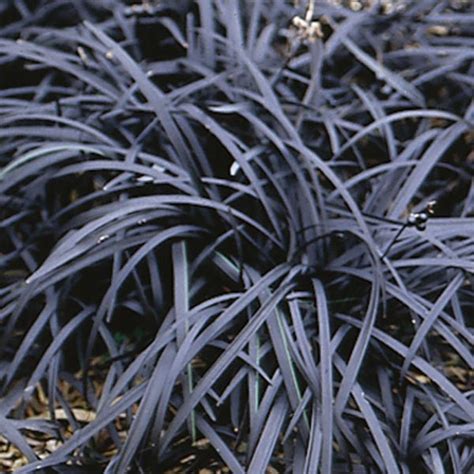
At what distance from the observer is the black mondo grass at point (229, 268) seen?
219cm

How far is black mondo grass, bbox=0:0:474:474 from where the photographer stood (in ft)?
7.18

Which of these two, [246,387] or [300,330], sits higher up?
[300,330]

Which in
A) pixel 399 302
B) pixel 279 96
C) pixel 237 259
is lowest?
pixel 399 302

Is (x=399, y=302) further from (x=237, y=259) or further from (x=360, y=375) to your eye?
(x=237, y=259)

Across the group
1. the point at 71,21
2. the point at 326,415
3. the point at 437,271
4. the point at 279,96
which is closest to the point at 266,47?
the point at 279,96

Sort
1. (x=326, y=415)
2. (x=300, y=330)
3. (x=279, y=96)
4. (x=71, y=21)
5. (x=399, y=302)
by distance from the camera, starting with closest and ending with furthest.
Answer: (x=326, y=415)
(x=300, y=330)
(x=399, y=302)
(x=279, y=96)
(x=71, y=21)

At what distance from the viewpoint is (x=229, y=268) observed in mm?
2480

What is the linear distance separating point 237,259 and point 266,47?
3.22ft

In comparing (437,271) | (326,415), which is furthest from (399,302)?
(326,415)

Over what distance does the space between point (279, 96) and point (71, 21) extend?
95cm

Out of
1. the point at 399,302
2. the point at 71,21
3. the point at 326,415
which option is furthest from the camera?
the point at 71,21

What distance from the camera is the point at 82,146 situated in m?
2.60

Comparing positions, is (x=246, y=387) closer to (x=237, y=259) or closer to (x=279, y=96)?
(x=237, y=259)

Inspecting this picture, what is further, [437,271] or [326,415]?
[437,271]
